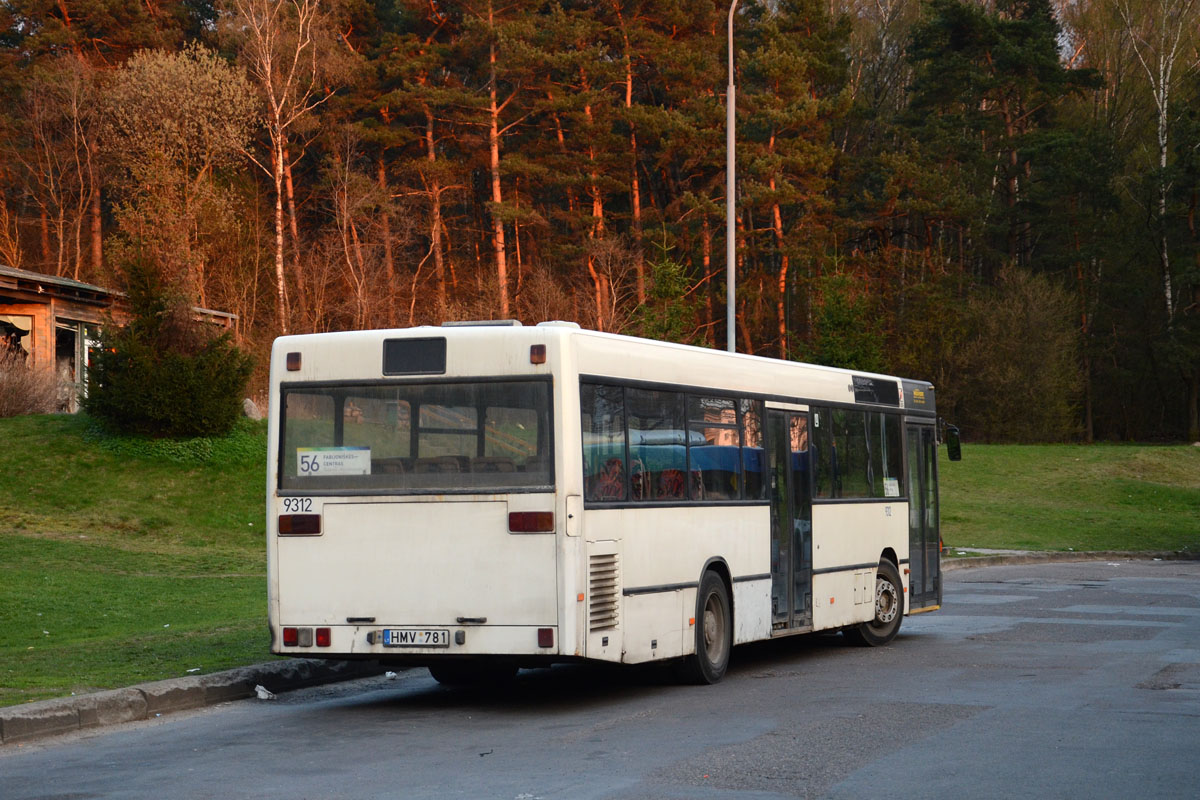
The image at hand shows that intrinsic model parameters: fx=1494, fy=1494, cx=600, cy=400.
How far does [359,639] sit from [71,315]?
3425cm

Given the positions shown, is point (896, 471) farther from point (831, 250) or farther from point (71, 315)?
point (831, 250)

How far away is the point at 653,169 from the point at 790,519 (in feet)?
163

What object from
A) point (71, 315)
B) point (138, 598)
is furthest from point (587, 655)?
point (71, 315)

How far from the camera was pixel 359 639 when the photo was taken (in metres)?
10.9

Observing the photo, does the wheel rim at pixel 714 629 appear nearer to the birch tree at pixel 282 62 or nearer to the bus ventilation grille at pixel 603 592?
the bus ventilation grille at pixel 603 592

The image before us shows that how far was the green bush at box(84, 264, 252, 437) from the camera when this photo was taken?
32.7m

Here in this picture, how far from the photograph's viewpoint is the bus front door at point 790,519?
13.9 meters

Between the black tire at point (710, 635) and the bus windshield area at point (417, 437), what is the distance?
94.5 inches

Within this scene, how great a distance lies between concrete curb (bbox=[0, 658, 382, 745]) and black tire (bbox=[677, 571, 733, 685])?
10.1 ft

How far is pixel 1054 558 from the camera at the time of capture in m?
31.1

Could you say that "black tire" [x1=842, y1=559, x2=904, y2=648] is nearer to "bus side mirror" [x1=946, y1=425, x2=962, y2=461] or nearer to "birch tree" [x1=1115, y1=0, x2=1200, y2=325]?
"bus side mirror" [x1=946, y1=425, x2=962, y2=461]

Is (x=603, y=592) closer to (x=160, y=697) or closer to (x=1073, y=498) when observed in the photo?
(x=160, y=697)

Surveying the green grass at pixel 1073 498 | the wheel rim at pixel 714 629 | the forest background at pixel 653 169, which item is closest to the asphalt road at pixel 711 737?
the wheel rim at pixel 714 629

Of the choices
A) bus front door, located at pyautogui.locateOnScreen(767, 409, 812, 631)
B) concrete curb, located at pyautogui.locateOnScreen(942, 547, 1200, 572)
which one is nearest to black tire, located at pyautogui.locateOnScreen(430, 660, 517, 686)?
bus front door, located at pyautogui.locateOnScreen(767, 409, 812, 631)
